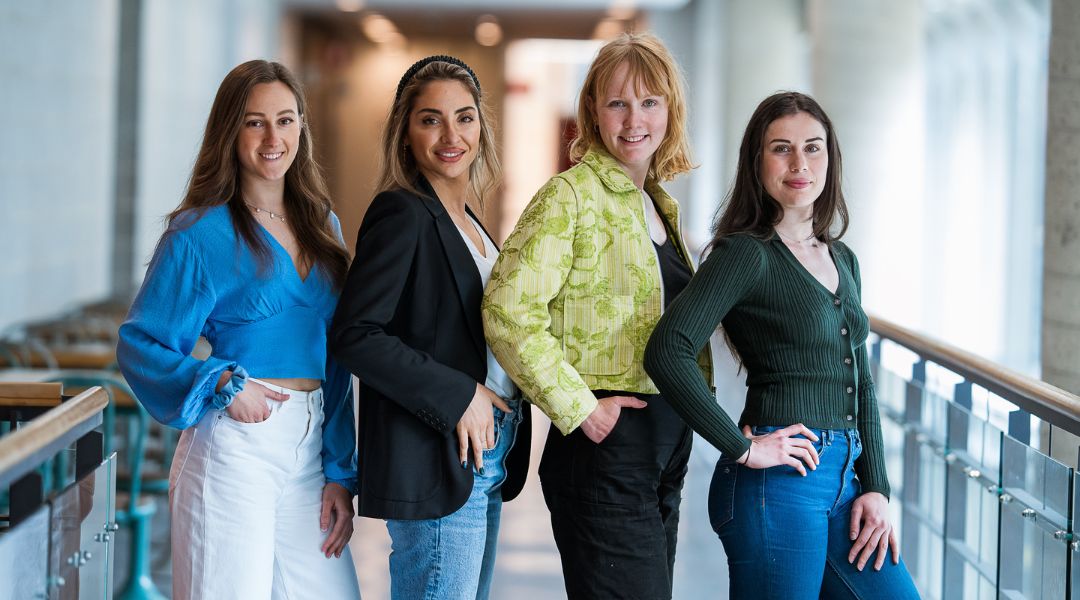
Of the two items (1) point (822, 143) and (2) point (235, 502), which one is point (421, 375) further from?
(1) point (822, 143)

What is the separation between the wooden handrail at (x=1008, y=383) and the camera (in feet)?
7.66

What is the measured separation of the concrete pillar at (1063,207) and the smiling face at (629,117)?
217 centimetres

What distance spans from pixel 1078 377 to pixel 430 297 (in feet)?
8.27

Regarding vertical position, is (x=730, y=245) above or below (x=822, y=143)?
below

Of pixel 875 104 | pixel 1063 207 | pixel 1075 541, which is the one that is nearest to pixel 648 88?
pixel 1075 541

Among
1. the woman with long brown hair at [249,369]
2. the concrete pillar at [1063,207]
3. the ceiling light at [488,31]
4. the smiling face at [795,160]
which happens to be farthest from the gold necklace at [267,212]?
the ceiling light at [488,31]

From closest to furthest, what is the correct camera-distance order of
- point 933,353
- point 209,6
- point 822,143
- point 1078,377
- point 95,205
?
1. point 822,143
2. point 933,353
3. point 1078,377
4. point 95,205
5. point 209,6

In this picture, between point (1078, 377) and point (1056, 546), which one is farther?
point (1078, 377)

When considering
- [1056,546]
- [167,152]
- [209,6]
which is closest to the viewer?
[1056,546]

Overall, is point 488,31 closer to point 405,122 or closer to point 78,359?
point 78,359

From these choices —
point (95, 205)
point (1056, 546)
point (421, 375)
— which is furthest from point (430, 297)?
point (95, 205)

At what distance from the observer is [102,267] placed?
332 inches

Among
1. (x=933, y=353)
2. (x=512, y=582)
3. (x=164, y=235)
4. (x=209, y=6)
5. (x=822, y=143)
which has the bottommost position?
(x=512, y=582)

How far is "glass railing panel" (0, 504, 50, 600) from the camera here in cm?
180
